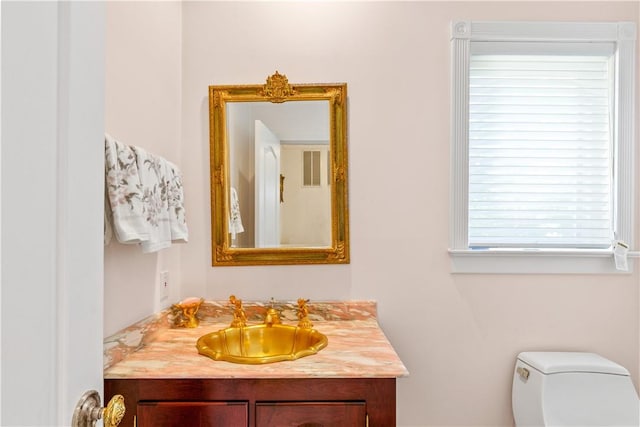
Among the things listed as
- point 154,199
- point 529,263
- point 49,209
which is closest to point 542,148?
point 529,263

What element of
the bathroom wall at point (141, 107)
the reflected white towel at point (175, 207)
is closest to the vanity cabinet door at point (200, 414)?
the bathroom wall at point (141, 107)

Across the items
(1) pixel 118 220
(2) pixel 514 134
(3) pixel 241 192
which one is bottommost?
(1) pixel 118 220

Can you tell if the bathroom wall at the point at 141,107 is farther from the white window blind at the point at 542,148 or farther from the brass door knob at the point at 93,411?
the white window blind at the point at 542,148

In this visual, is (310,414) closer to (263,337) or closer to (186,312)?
(263,337)

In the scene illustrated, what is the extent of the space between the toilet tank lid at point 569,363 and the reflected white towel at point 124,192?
158 cm

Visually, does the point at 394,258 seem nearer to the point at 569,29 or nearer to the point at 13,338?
the point at 569,29

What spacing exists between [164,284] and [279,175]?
661 millimetres

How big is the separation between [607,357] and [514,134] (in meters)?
1.07

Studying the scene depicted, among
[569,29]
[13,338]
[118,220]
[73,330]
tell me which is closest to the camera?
[13,338]

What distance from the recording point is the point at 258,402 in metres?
1.19

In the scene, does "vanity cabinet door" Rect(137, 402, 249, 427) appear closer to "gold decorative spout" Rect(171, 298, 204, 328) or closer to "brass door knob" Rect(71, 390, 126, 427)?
"gold decorative spout" Rect(171, 298, 204, 328)

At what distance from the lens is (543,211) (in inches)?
71.8

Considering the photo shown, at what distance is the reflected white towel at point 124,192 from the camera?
3.62ft

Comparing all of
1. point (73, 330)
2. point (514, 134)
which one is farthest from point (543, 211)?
point (73, 330)
